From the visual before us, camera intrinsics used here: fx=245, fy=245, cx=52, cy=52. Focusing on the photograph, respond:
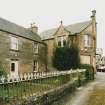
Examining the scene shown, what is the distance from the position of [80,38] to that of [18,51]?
10.2 meters

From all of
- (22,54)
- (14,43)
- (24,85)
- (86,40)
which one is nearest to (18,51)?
(22,54)

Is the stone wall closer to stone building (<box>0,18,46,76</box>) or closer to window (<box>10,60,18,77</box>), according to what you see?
stone building (<box>0,18,46,76</box>)

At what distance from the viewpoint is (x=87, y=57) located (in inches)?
1501

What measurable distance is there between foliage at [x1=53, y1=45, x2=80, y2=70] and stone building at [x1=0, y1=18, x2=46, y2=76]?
3035 mm

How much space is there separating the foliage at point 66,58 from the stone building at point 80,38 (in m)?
1.90

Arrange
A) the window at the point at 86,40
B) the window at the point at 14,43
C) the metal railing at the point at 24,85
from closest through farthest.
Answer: the metal railing at the point at 24,85 < the window at the point at 14,43 < the window at the point at 86,40

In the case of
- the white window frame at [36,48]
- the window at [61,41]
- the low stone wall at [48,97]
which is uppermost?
the window at [61,41]

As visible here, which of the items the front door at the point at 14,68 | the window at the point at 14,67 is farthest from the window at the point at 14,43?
the front door at the point at 14,68

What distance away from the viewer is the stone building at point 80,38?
120ft

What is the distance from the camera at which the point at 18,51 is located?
31109mm

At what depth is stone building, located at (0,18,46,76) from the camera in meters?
28.6

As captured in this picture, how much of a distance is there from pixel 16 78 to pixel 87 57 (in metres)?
28.1

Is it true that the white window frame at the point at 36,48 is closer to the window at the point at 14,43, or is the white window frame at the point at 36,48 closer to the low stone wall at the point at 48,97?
the window at the point at 14,43

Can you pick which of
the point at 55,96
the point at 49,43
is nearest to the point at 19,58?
the point at 49,43
